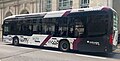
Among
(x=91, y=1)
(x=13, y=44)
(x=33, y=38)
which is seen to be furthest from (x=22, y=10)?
(x=33, y=38)

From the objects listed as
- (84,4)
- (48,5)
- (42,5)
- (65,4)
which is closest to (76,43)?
(84,4)

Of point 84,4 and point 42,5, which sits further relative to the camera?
point 42,5

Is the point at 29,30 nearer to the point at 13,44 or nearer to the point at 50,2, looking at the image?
the point at 13,44

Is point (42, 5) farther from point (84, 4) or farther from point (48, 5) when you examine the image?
point (84, 4)

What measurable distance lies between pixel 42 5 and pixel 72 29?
636 inches

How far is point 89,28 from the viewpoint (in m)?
13.6

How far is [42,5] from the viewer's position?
30031 mm

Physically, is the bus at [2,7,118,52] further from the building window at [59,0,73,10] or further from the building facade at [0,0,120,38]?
the building window at [59,0,73,10]

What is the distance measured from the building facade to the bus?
31.3ft

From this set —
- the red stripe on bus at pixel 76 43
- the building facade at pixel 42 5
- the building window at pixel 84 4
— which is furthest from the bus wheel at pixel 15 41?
the building window at pixel 84 4

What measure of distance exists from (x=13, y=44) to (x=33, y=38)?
314 centimetres

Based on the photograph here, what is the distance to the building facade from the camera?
24.9 m

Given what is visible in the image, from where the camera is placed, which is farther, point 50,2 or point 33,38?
point 50,2

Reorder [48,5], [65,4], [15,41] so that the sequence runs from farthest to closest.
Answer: [48,5] → [65,4] → [15,41]
